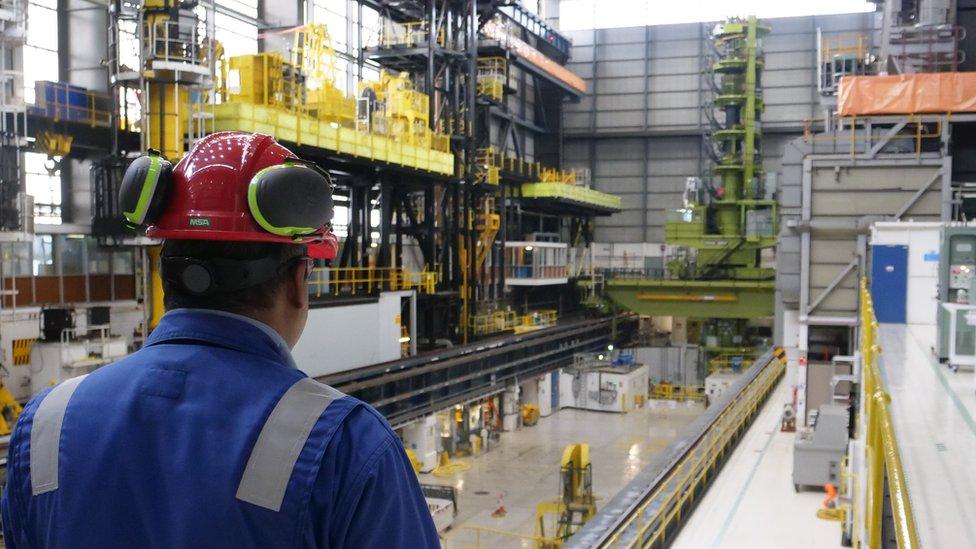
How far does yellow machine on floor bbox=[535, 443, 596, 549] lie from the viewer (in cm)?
1750

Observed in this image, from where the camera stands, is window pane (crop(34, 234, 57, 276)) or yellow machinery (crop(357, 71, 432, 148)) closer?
window pane (crop(34, 234, 57, 276))

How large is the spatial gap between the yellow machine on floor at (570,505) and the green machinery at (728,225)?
1852 cm

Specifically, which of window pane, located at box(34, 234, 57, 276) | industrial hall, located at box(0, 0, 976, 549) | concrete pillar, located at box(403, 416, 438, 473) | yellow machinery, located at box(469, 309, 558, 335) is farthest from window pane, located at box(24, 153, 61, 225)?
yellow machinery, located at box(469, 309, 558, 335)

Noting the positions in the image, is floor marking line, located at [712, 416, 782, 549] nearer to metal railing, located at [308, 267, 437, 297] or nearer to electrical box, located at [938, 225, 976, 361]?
electrical box, located at [938, 225, 976, 361]

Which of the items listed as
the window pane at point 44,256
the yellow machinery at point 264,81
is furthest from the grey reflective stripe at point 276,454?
the window pane at point 44,256

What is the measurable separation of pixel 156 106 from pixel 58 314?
4687 mm

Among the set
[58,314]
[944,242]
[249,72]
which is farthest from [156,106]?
[944,242]

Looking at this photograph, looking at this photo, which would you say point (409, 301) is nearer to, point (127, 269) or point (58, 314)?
point (127, 269)

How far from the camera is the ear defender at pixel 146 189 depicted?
1.87 metres

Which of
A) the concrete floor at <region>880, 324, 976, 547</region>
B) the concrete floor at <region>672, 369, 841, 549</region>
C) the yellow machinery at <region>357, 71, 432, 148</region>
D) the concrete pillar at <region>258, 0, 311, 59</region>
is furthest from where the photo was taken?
the concrete pillar at <region>258, 0, 311, 59</region>

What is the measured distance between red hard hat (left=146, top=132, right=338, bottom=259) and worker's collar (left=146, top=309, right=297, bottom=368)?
0.57 ft

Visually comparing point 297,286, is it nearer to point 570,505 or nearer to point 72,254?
point 570,505

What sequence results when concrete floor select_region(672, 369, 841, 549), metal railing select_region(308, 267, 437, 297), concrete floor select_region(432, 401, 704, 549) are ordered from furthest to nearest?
metal railing select_region(308, 267, 437, 297)
concrete floor select_region(432, 401, 704, 549)
concrete floor select_region(672, 369, 841, 549)

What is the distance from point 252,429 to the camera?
1.58 metres
